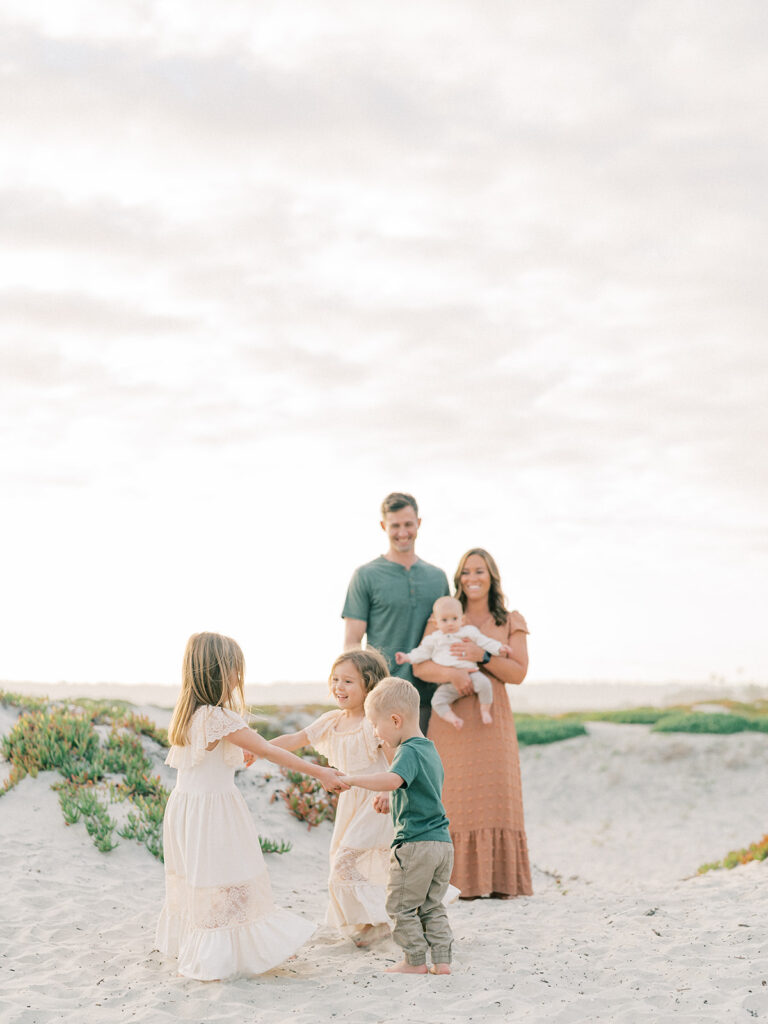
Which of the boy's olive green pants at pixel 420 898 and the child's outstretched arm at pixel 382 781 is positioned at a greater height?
the child's outstretched arm at pixel 382 781

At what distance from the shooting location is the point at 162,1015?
17.9 feet

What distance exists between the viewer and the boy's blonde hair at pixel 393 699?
575cm

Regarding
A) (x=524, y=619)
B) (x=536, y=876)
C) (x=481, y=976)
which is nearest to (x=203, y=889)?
(x=481, y=976)

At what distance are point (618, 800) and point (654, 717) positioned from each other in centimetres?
466

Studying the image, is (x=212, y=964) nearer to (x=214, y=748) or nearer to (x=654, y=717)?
(x=214, y=748)

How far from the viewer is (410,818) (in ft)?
19.0

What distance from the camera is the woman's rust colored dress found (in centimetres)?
809

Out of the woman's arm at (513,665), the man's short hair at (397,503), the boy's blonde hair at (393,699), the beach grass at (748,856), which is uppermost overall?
the man's short hair at (397,503)

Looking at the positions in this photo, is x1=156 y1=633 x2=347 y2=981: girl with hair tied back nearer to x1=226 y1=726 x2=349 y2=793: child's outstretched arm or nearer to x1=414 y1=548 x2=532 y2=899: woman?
x1=226 y1=726 x2=349 y2=793: child's outstretched arm

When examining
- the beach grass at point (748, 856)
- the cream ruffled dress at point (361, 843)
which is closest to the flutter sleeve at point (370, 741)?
the cream ruffled dress at point (361, 843)

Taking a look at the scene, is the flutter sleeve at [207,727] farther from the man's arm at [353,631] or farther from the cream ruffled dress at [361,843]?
the man's arm at [353,631]

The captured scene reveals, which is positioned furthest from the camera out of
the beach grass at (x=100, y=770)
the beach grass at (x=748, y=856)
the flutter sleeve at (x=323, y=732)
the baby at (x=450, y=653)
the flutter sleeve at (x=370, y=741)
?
the beach grass at (x=748, y=856)

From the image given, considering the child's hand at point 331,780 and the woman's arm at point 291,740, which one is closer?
the child's hand at point 331,780

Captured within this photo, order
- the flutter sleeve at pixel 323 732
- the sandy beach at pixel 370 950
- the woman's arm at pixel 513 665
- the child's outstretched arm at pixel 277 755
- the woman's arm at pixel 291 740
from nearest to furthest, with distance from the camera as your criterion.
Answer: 1. the sandy beach at pixel 370 950
2. the child's outstretched arm at pixel 277 755
3. the woman's arm at pixel 291 740
4. the flutter sleeve at pixel 323 732
5. the woman's arm at pixel 513 665
